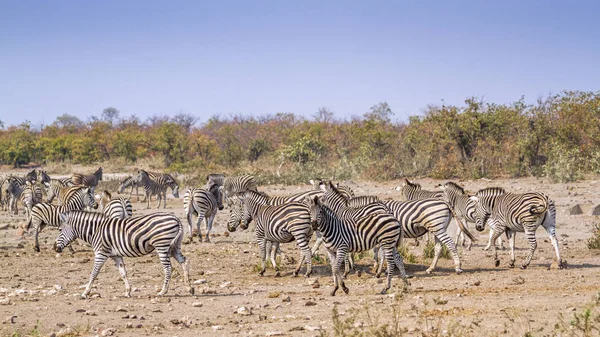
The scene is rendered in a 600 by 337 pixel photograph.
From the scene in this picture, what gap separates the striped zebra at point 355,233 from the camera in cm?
1227

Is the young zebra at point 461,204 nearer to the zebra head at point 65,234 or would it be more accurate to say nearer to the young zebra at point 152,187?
the zebra head at point 65,234

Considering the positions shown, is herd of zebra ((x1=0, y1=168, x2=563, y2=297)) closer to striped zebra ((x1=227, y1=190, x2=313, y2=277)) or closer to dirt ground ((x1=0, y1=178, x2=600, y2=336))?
striped zebra ((x1=227, y1=190, x2=313, y2=277))

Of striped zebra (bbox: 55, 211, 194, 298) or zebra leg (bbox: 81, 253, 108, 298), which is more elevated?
striped zebra (bbox: 55, 211, 194, 298)

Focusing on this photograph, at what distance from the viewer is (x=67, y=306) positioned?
11.1 metres

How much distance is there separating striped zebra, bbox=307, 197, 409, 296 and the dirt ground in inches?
25.3

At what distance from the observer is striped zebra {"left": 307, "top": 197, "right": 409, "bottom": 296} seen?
1227 cm

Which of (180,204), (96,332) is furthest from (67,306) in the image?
(180,204)

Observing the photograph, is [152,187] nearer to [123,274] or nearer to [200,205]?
[200,205]

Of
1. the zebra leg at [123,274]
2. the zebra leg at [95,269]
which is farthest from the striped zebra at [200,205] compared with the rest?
the zebra leg at [95,269]

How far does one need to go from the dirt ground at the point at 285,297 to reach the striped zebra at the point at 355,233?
0.64m

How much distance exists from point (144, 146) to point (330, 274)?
3773cm

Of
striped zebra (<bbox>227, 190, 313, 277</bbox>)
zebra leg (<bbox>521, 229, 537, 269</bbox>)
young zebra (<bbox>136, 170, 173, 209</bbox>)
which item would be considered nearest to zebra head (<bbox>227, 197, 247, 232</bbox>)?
striped zebra (<bbox>227, 190, 313, 277</bbox>)

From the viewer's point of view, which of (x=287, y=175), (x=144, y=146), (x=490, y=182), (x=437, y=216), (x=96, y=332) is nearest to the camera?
(x=96, y=332)

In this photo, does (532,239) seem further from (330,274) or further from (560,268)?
(330,274)
